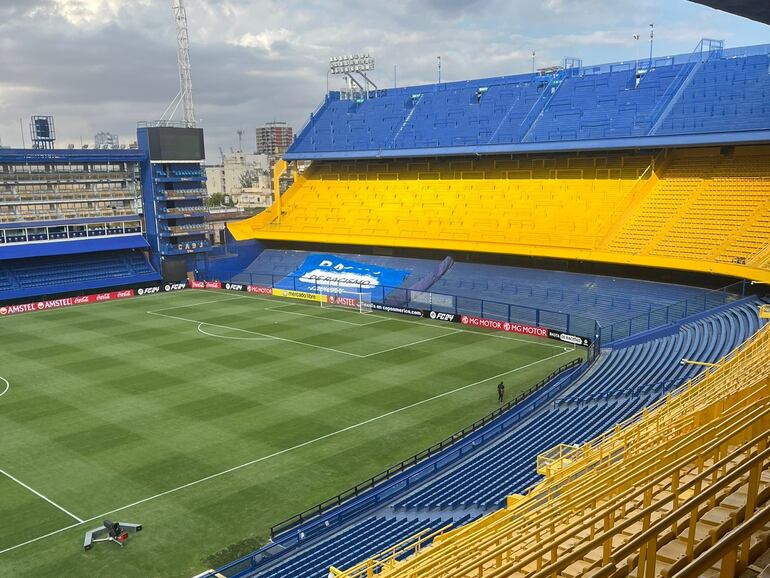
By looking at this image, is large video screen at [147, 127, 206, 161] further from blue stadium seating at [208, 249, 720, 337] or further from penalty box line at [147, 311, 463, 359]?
blue stadium seating at [208, 249, 720, 337]

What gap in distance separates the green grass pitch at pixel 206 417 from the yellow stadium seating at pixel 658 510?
7.28m

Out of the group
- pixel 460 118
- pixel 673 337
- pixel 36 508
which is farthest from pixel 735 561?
pixel 460 118

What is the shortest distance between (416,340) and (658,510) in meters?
36.2

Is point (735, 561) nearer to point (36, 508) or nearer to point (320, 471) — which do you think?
A: point (320, 471)

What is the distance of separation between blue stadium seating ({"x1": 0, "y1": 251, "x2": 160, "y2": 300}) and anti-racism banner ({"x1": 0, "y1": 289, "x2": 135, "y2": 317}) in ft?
3.76

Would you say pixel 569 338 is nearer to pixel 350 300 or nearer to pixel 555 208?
pixel 555 208

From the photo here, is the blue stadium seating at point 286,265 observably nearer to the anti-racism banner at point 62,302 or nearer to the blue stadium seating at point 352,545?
the anti-racism banner at point 62,302

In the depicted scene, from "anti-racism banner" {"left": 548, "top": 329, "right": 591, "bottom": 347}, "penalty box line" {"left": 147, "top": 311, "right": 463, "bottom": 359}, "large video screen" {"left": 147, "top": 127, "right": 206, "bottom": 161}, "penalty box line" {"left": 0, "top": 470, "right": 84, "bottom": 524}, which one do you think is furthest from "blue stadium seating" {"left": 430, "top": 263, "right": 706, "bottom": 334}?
"penalty box line" {"left": 0, "top": 470, "right": 84, "bottom": 524}

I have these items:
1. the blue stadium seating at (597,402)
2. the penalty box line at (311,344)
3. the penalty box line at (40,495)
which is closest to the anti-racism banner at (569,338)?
the blue stadium seating at (597,402)

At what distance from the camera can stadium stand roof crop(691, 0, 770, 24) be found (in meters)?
10.6

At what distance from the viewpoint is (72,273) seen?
6369cm

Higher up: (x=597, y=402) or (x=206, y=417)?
(x=597, y=402)

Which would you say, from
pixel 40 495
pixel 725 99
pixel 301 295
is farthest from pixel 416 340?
pixel 725 99

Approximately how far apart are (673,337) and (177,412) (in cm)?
2516
